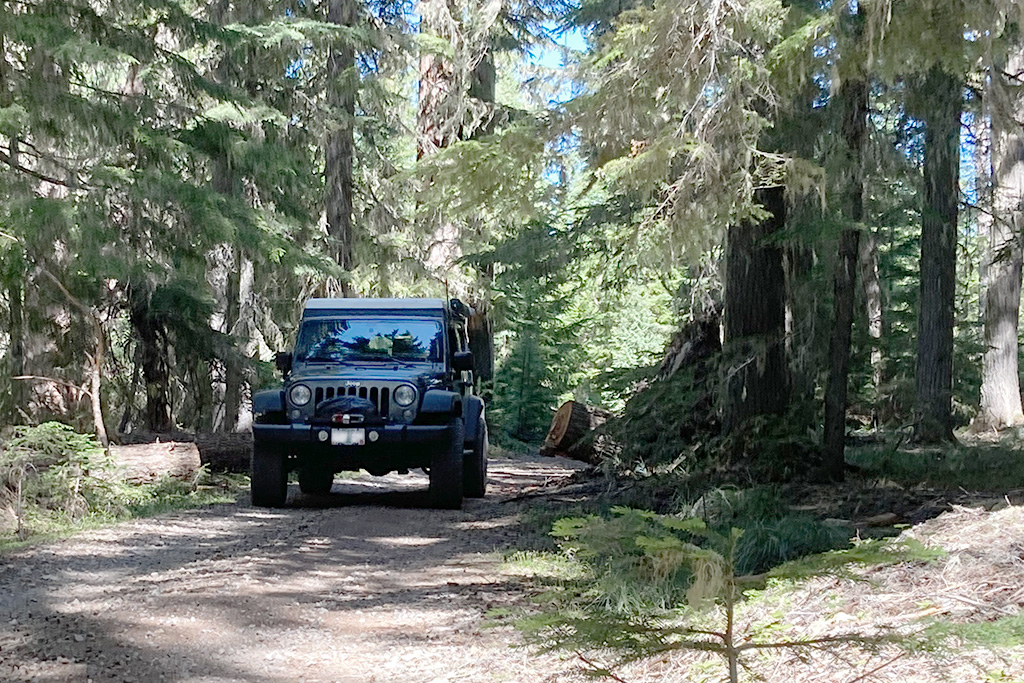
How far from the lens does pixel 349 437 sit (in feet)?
36.6

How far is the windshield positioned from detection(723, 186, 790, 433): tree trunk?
340cm

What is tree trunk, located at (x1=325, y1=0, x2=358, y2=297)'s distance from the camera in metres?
20.1

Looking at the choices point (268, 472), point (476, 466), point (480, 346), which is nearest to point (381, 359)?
point (268, 472)

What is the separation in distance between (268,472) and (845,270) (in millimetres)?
6521

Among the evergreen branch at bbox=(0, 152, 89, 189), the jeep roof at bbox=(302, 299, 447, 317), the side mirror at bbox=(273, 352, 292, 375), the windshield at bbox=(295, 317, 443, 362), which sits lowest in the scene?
the side mirror at bbox=(273, 352, 292, 375)

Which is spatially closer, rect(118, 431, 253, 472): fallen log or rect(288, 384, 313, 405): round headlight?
rect(288, 384, 313, 405): round headlight

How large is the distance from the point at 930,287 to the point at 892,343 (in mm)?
5715

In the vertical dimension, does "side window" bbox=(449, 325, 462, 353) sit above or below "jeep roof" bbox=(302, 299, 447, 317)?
below

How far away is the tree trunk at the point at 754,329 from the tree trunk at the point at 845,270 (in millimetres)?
1020

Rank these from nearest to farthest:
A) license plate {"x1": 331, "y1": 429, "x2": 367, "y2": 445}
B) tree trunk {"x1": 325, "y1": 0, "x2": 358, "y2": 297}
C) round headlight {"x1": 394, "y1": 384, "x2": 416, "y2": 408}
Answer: license plate {"x1": 331, "y1": 429, "x2": 367, "y2": 445}, round headlight {"x1": 394, "y1": 384, "x2": 416, "y2": 408}, tree trunk {"x1": 325, "y1": 0, "x2": 358, "y2": 297}

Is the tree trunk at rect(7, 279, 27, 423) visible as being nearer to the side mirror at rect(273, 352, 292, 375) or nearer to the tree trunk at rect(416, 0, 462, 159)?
the side mirror at rect(273, 352, 292, 375)

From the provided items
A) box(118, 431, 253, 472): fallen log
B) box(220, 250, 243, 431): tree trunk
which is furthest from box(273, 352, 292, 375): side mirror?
box(220, 250, 243, 431): tree trunk

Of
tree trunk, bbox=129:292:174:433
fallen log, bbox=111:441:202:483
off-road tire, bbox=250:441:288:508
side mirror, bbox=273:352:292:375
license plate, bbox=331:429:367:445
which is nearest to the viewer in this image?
license plate, bbox=331:429:367:445

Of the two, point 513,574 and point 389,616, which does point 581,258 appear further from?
point 389,616
